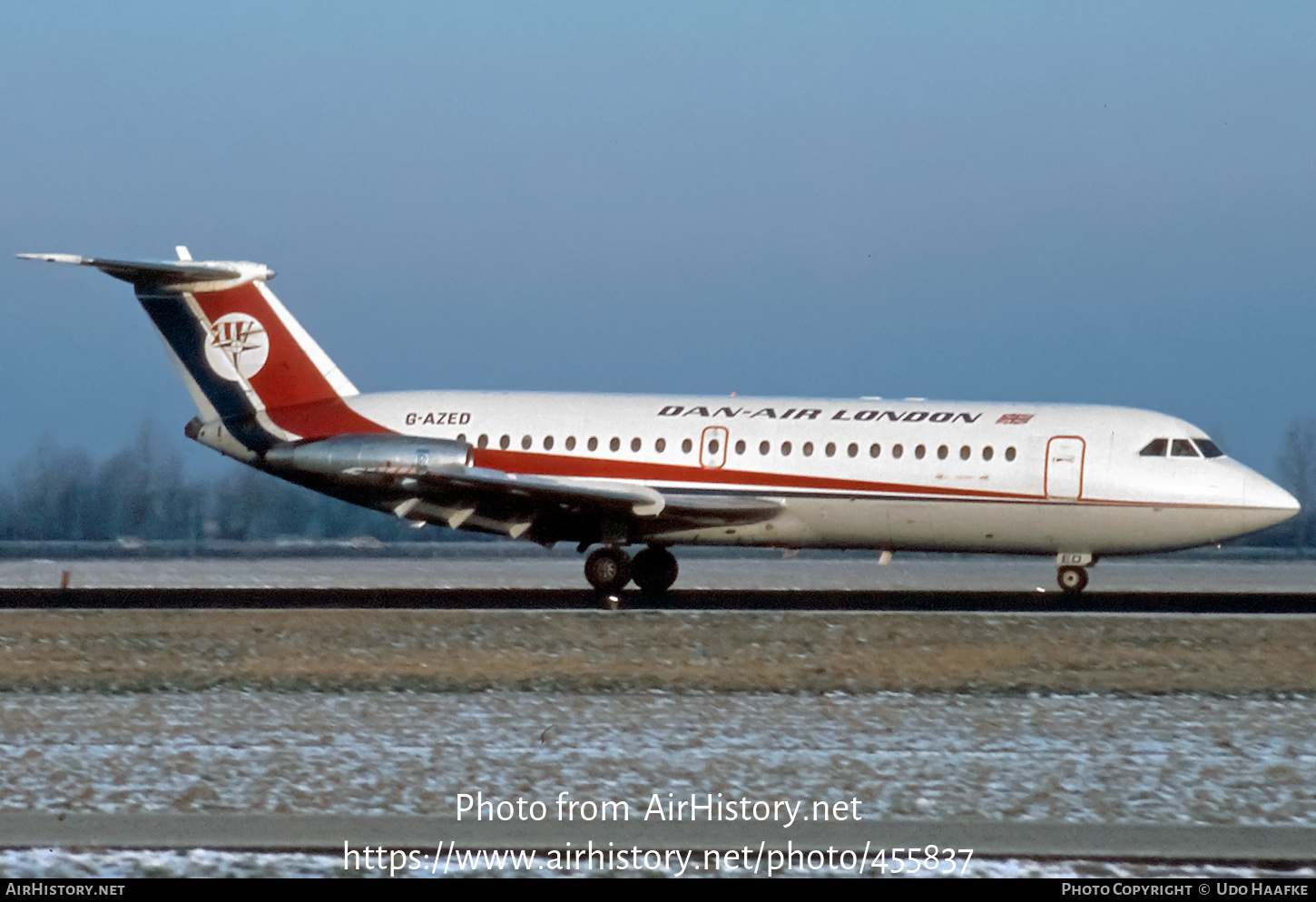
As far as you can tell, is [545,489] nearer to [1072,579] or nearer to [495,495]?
[495,495]

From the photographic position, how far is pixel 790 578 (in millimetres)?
34750

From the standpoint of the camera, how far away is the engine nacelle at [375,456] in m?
25.5

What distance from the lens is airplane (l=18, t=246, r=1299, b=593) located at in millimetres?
25062

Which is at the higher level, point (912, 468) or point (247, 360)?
point (247, 360)

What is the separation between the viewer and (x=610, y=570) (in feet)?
85.5

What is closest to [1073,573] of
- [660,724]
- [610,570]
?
[610,570]

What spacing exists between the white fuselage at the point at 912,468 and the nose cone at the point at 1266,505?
22 mm

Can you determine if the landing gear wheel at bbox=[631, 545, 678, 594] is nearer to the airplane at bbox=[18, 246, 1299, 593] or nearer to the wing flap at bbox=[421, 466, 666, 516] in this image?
the airplane at bbox=[18, 246, 1299, 593]

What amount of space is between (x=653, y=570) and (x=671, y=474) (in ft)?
6.51

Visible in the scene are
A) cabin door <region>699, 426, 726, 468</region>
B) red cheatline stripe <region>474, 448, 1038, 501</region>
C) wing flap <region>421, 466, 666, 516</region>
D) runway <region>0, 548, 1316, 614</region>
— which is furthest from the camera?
cabin door <region>699, 426, 726, 468</region>

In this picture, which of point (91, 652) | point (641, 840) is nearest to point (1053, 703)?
point (641, 840)

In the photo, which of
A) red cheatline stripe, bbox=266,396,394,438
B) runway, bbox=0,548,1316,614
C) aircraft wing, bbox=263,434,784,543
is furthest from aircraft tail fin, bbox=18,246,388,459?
runway, bbox=0,548,1316,614

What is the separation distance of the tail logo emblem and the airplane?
0.04 m

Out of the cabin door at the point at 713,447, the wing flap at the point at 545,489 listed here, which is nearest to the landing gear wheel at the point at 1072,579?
the cabin door at the point at 713,447
